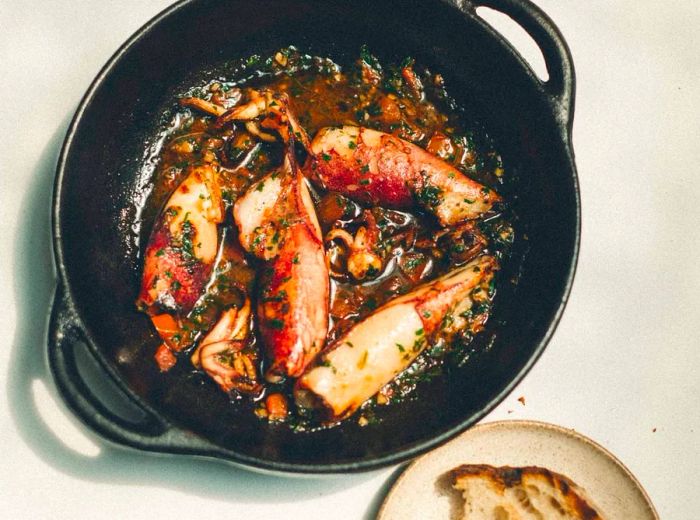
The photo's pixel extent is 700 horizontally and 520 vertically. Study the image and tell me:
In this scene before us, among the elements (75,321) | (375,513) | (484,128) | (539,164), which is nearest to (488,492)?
(375,513)

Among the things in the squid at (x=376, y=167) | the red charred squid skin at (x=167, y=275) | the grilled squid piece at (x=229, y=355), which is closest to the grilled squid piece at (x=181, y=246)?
the red charred squid skin at (x=167, y=275)

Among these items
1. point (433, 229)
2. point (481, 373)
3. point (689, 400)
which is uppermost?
point (433, 229)

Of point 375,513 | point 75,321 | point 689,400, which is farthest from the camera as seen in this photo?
point 689,400

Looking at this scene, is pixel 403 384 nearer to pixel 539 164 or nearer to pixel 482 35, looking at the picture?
pixel 539 164

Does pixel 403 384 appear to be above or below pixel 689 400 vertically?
above

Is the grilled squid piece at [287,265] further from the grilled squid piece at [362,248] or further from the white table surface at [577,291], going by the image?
the white table surface at [577,291]

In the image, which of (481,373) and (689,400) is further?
(689,400)

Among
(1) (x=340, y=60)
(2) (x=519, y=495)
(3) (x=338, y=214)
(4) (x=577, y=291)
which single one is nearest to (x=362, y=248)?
(3) (x=338, y=214)
